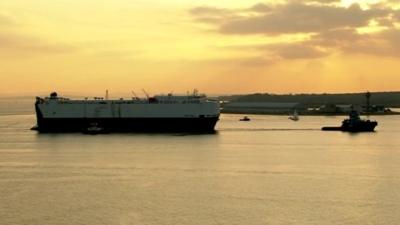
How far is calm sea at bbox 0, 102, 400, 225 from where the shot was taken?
17.6 meters

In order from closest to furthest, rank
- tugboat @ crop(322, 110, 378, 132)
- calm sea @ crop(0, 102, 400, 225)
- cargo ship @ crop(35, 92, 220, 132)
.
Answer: calm sea @ crop(0, 102, 400, 225), cargo ship @ crop(35, 92, 220, 132), tugboat @ crop(322, 110, 378, 132)

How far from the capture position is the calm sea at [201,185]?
57.8 feet

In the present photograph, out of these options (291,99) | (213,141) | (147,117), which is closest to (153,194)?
(213,141)

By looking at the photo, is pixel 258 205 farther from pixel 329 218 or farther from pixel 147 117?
pixel 147 117

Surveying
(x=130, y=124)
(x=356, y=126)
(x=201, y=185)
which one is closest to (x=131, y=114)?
(x=130, y=124)

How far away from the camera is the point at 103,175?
26531mm

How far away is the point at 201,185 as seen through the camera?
23312mm

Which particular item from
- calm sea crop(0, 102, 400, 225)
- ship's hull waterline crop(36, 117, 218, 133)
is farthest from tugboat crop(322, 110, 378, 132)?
calm sea crop(0, 102, 400, 225)

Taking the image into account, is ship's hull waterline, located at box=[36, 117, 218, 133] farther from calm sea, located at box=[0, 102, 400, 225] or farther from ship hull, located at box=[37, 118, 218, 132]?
calm sea, located at box=[0, 102, 400, 225]

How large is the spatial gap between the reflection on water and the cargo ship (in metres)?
17.2

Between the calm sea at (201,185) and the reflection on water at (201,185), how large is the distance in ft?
0.10

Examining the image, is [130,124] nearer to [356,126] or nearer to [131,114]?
[131,114]

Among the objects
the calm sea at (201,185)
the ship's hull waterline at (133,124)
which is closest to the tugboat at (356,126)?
the ship's hull waterline at (133,124)

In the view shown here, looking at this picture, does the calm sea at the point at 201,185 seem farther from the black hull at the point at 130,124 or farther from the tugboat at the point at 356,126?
the tugboat at the point at 356,126
